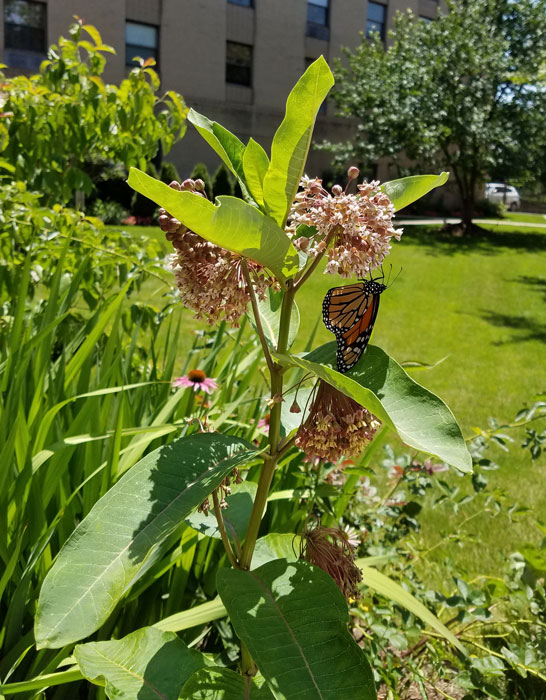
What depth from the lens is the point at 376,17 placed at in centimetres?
2620

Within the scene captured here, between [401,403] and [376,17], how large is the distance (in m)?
29.6

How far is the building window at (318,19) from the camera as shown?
24.3 m

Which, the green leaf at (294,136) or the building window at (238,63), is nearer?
the green leaf at (294,136)

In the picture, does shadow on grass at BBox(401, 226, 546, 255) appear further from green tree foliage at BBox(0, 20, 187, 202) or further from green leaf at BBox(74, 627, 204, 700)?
green leaf at BBox(74, 627, 204, 700)

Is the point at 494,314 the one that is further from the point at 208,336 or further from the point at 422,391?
the point at 422,391

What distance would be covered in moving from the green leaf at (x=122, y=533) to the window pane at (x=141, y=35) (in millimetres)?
23000

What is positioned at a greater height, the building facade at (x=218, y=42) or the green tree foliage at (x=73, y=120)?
the building facade at (x=218, y=42)

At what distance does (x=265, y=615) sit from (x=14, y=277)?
7.97ft

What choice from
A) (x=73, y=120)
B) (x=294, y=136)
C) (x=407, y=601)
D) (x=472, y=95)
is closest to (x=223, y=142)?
(x=294, y=136)

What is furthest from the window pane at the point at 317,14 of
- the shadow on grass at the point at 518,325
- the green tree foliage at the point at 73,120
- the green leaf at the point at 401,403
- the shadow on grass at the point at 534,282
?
the green leaf at the point at 401,403

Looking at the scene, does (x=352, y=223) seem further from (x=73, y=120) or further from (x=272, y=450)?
(x=73, y=120)

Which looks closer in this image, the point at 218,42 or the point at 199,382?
the point at 199,382

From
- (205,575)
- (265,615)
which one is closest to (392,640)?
(205,575)

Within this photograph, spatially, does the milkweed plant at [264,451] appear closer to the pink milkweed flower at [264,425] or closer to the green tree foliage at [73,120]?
the pink milkweed flower at [264,425]
